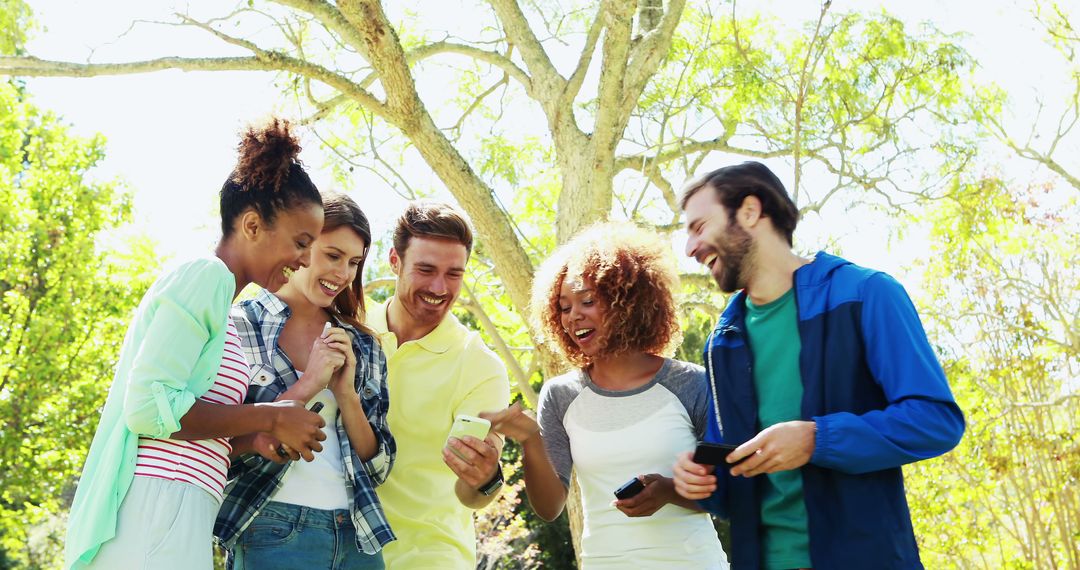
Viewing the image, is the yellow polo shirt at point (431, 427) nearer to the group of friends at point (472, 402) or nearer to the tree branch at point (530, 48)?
the group of friends at point (472, 402)

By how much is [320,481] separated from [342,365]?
0.35 m

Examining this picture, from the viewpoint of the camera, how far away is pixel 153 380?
2373 millimetres

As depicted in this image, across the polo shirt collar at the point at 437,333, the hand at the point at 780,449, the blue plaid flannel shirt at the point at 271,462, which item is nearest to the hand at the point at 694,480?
the hand at the point at 780,449

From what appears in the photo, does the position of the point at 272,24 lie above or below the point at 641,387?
above

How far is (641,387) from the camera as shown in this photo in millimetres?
3266

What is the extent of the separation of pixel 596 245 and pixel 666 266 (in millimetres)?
280

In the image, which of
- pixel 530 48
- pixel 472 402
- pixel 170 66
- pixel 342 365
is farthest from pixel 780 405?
pixel 530 48

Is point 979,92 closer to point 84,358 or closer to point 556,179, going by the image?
point 556,179

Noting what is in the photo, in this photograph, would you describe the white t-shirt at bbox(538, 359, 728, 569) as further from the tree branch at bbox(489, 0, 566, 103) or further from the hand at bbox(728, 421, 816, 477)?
the tree branch at bbox(489, 0, 566, 103)

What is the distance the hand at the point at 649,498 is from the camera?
2.86 metres

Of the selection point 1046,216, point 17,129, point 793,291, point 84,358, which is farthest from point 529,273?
point 17,129

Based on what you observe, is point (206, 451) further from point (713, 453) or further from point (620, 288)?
point (620, 288)

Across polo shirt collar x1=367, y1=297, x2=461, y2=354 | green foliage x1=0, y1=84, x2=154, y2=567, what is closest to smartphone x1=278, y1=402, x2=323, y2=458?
polo shirt collar x1=367, y1=297, x2=461, y2=354

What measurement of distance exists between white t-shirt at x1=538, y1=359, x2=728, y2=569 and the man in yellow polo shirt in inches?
12.1
